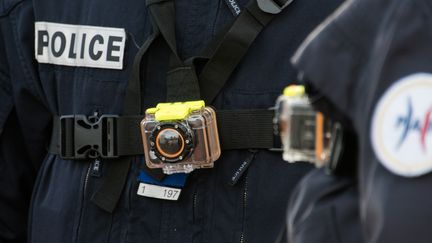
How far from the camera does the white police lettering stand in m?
2.54

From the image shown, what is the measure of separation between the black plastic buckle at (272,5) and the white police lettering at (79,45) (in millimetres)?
390

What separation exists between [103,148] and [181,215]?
0.91 ft

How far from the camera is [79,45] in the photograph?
257 cm

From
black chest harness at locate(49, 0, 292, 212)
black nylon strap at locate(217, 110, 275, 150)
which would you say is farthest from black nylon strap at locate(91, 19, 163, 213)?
black nylon strap at locate(217, 110, 275, 150)

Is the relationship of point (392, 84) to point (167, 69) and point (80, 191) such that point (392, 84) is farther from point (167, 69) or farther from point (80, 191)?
point (80, 191)

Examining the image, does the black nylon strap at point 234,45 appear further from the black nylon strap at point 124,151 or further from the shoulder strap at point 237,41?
the black nylon strap at point 124,151

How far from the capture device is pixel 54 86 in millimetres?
2621

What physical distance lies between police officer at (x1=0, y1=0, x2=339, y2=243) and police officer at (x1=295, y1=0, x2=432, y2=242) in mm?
1004

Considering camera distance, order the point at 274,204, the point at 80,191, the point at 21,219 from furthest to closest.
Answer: the point at 21,219
the point at 80,191
the point at 274,204

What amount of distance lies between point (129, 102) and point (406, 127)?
128 centimetres

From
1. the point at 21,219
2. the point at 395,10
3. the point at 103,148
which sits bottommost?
the point at 21,219

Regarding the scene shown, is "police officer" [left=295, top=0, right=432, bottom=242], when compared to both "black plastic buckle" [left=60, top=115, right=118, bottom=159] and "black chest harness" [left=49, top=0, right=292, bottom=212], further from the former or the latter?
"black plastic buckle" [left=60, top=115, right=118, bottom=159]

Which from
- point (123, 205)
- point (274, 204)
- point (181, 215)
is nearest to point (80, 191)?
point (123, 205)

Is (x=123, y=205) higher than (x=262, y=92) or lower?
lower
